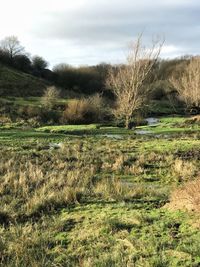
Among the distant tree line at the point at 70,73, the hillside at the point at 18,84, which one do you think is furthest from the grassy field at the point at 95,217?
the distant tree line at the point at 70,73

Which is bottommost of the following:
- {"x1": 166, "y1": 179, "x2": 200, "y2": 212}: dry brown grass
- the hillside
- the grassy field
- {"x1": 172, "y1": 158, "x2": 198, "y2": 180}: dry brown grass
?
{"x1": 172, "y1": 158, "x2": 198, "y2": 180}: dry brown grass

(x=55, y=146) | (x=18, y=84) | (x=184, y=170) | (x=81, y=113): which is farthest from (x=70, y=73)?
(x=184, y=170)

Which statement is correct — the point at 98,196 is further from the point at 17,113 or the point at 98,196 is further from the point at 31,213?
the point at 17,113

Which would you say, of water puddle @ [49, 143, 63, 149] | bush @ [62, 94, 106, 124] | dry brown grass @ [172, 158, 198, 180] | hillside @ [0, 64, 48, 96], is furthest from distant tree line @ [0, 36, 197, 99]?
dry brown grass @ [172, 158, 198, 180]

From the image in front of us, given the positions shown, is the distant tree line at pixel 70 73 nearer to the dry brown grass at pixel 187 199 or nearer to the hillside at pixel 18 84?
the hillside at pixel 18 84

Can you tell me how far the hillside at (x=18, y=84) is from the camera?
74525 mm

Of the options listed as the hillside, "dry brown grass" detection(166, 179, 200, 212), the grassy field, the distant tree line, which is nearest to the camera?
the grassy field

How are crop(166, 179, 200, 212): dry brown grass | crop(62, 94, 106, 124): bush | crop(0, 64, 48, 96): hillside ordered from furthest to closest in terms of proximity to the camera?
crop(0, 64, 48, 96): hillside, crop(62, 94, 106, 124): bush, crop(166, 179, 200, 212): dry brown grass

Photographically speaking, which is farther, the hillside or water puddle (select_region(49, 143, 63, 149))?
the hillside

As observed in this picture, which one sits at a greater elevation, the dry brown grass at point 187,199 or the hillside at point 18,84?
the hillside at point 18,84

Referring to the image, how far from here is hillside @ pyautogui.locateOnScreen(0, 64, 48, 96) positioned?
245 ft

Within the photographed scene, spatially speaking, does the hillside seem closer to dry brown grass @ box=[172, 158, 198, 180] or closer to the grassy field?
dry brown grass @ box=[172, 158, 198, 180]

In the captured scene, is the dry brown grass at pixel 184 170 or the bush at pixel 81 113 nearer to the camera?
the dry brown grass at pixel 184 170

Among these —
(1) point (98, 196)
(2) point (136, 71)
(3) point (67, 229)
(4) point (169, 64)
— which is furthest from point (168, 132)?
(4) point (169, 64)
